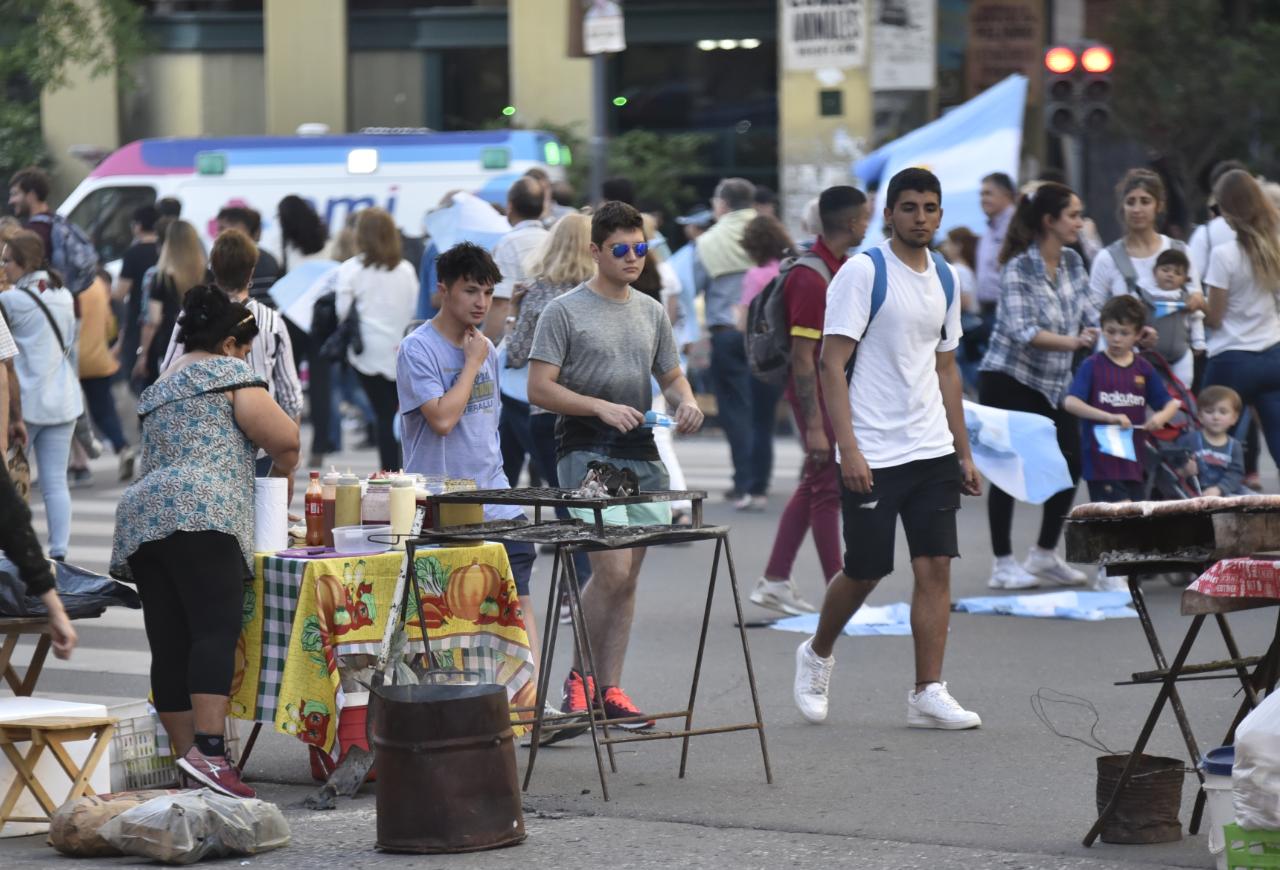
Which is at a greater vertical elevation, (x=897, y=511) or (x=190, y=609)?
(x=897, y=511)

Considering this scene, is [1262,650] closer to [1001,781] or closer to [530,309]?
[1001,781]

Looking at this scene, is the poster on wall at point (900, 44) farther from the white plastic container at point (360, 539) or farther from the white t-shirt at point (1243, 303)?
the white plastic container at point (360, 539)

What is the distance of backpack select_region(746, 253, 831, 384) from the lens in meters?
9.07

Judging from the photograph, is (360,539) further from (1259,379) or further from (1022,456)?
(1259,379)

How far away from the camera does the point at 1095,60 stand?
16953 mm

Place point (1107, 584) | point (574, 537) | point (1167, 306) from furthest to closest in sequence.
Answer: point (1167, 306)
point (1107, 584)
point (574, 537)

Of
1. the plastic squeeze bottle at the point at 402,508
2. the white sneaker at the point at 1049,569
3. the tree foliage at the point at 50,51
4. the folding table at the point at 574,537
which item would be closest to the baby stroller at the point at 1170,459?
the white sneaker at the point at 1049,569

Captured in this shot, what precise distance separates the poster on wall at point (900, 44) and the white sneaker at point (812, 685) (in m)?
15.0

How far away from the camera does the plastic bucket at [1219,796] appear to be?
5.18 meters

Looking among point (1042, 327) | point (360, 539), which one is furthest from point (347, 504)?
point (1042, 327)

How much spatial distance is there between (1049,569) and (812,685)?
3.31m

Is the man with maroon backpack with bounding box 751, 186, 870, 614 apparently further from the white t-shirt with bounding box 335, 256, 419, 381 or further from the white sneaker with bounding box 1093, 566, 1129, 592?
the white t-shirt with bounding box 335, 256, 419, 381

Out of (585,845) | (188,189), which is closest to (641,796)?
(585,845)

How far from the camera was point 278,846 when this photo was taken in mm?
5840
